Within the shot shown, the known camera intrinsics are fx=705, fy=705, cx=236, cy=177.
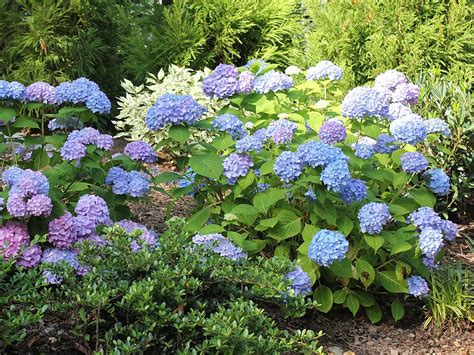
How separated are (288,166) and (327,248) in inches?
16.1

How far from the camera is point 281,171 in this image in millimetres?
3211

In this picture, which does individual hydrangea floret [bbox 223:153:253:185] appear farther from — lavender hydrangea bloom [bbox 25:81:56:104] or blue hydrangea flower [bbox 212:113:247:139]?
lavender hydrangea bloom [bbox 25:81:56:104]

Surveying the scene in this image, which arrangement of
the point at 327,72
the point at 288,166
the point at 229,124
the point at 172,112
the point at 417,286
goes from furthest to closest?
the point at 327,72 → the point at 229,124 → the point at 417,286 → the point at 172,112 → the point at 288,166

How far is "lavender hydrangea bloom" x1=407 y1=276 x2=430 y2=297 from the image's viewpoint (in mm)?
3408

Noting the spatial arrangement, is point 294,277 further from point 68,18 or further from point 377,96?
point 68,18

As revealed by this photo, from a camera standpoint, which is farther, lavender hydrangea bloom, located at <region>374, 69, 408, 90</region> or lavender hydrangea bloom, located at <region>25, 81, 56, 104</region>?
lavender hydrangea bloom, located at <region>374, 69, 408, 90</region>

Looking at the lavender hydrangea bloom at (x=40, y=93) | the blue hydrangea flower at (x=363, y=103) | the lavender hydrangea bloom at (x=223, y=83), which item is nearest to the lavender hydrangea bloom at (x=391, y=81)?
the blue hydrangea flower at (x=363, y=103)

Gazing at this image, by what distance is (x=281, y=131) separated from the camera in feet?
11.4

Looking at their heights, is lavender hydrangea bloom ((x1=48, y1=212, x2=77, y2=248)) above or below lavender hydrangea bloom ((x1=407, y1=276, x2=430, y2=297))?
above

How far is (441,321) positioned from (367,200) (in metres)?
0.71

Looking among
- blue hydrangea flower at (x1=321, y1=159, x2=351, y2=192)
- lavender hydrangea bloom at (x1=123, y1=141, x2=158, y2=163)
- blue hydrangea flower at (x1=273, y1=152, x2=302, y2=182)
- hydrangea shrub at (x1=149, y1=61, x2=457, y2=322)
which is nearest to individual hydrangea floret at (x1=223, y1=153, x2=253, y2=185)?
hydrangea shrub at (x1=149, y1=61, x2=457, y2=322)

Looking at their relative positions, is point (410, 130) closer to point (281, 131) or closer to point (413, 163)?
point (413, 163)

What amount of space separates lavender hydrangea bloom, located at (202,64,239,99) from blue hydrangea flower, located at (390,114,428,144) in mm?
853

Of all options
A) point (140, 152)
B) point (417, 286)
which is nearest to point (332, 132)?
point (417, 286)
